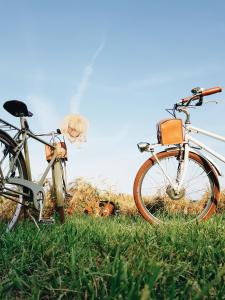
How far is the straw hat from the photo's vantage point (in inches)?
275

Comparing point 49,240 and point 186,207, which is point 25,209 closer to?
point 49,240

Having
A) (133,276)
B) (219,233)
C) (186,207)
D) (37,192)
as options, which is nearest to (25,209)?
(37,192)

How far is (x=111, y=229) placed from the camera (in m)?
3.93

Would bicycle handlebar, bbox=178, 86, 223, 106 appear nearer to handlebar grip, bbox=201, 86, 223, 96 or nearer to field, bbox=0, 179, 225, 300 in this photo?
handlebar grip, bbox=201, 86, 223, 96

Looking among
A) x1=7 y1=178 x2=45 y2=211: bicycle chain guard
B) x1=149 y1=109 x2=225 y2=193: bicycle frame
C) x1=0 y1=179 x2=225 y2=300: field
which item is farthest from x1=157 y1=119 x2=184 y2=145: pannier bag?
x1=7 y1=178 x2=45 y2=211: bicycle chain guard

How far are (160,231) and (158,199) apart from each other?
2948 millimetres

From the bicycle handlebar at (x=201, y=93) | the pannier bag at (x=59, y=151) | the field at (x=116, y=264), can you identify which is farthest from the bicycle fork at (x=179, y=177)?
the pannier bag at (x=59, y=151)

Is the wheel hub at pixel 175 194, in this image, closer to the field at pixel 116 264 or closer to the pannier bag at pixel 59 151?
the field at pixel 116 264

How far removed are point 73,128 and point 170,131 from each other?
7.98 feet

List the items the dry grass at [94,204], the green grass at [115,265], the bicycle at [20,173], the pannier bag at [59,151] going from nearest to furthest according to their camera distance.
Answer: the green grass at [115,265] < the bicycle at [20,173] < the pannier bag at [59,151] < the dry grass at [94,204]

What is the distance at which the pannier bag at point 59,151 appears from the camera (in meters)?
5.54

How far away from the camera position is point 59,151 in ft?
18.6

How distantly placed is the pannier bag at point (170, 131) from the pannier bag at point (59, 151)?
150 centimetres

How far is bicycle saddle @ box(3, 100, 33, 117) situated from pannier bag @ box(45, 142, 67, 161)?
3.10ft
